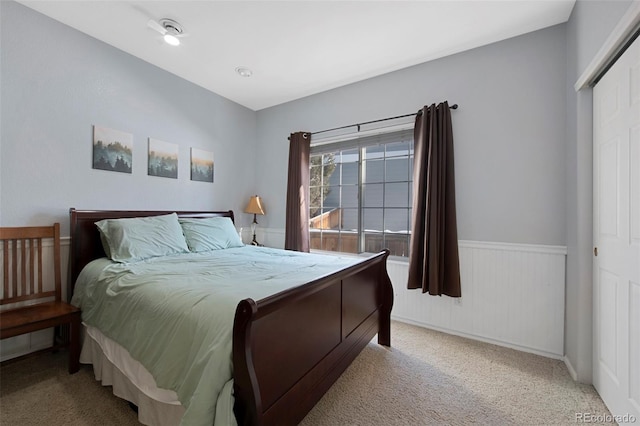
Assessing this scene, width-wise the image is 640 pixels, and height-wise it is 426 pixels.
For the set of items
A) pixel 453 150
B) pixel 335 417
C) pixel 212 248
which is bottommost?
pixel 335 417

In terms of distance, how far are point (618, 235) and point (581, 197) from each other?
44 cm

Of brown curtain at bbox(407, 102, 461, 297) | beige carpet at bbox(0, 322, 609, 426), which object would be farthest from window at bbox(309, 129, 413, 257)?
beige carpet at bbox(0, 322, 609, 426)

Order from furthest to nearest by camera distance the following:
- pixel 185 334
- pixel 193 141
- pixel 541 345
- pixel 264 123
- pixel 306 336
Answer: pixel 264 123, pixel 193 141, pixel 541 345, pixel 306 336, pixel 185 334

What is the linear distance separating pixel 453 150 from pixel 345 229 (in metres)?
1.53

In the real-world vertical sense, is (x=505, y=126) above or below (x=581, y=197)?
above

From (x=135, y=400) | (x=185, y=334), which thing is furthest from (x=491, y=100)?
(x=135, y=400)

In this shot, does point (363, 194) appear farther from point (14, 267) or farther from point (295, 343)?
point (14, 267)

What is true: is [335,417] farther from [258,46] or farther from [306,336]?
[258,46]

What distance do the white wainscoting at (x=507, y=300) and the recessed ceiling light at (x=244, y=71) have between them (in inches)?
111

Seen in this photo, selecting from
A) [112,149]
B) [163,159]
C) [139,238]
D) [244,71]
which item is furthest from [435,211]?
[112,149]

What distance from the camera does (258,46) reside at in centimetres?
258

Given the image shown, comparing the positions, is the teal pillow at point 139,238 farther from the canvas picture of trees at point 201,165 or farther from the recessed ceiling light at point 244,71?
the recessed ceiling light at point 244,71

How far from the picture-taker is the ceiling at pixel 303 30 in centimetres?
209

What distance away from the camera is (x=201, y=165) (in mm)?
3410
